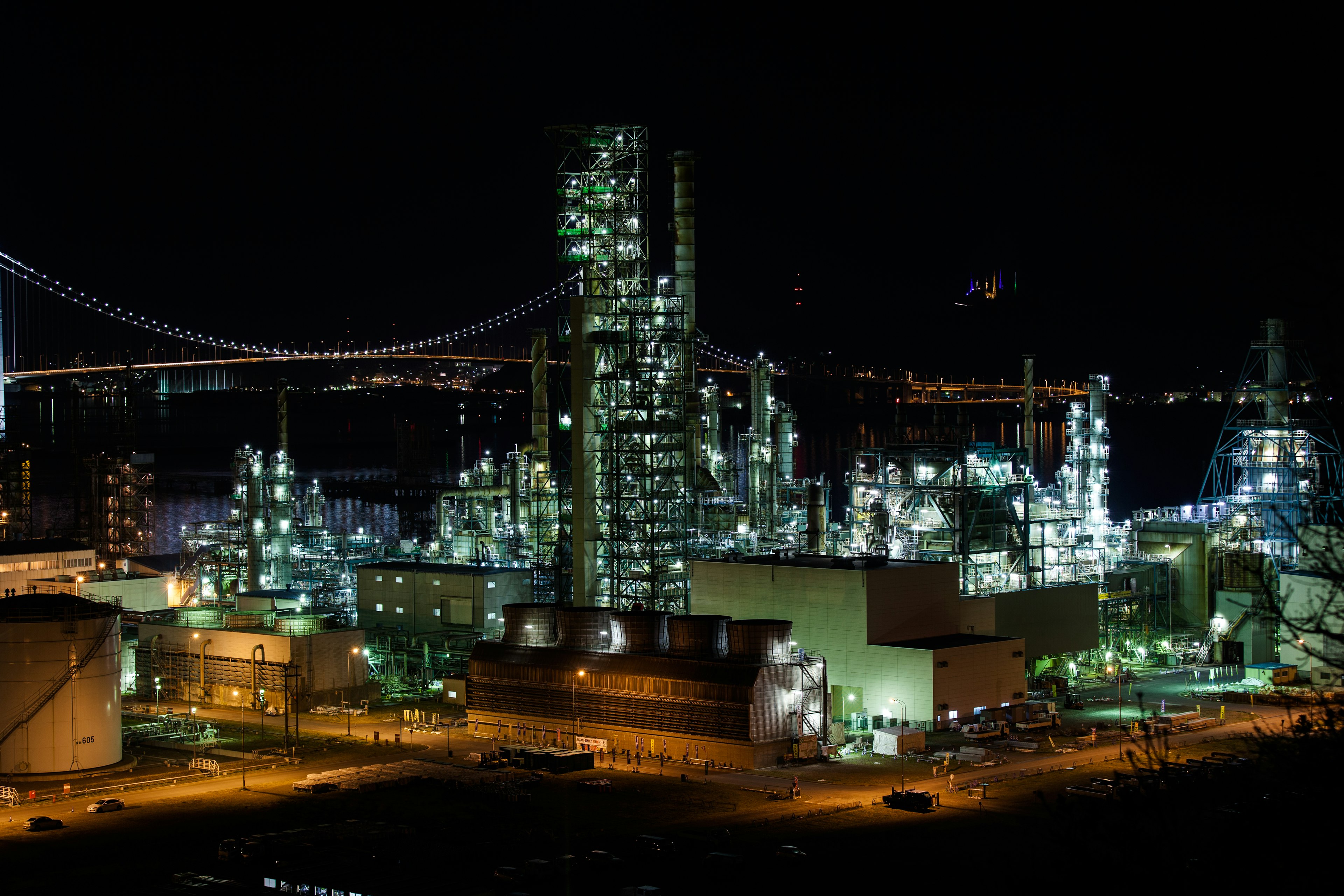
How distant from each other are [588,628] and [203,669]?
9739 mm

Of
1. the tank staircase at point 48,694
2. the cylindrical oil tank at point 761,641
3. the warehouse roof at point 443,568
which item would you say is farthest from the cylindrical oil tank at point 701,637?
the warehouse roof at point 443,568

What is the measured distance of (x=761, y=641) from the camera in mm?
27234

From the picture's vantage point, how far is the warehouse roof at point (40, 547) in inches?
1725

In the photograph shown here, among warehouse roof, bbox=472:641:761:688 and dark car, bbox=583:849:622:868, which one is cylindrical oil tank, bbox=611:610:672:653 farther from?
dark car, bbox=583:849:622:868

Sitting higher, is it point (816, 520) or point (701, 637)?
point (816, 520)

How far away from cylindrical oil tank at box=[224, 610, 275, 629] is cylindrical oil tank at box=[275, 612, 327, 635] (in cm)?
51

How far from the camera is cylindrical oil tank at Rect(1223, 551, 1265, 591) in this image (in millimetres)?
37906

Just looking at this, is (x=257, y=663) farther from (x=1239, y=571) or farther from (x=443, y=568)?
(x=1239, y=571)

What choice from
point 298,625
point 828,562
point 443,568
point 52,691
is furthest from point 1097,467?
point 52,691

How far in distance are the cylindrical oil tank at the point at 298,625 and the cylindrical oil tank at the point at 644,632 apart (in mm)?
7922

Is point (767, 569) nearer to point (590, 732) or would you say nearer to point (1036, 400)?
point (590, 732)

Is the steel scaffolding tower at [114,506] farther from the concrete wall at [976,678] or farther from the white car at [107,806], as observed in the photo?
the concrete wall at [976,678]

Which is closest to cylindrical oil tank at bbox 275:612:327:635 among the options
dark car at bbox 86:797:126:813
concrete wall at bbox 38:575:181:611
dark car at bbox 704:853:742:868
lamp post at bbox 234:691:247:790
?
lamp post at bbox 234:691:247:790

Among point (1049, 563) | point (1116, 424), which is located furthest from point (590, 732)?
point (1116, 424)
